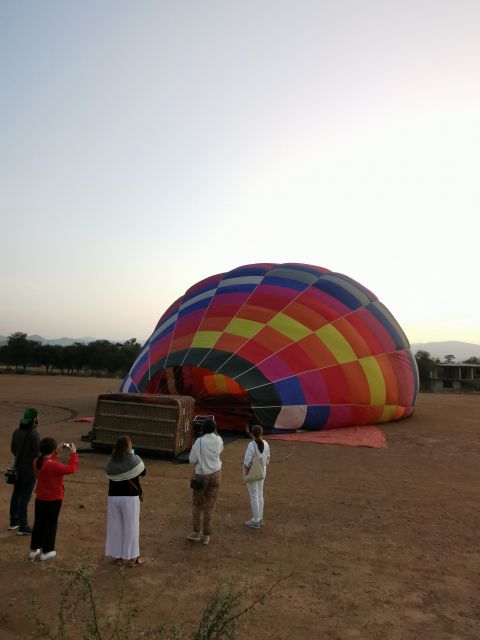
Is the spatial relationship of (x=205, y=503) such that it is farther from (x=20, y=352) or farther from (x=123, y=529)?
(x=20, y=352)

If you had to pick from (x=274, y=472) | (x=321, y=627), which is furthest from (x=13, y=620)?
(x=274, y=472)

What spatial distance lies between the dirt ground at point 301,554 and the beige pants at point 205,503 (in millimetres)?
168

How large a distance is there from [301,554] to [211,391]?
281 inches

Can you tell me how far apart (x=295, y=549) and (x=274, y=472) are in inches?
110

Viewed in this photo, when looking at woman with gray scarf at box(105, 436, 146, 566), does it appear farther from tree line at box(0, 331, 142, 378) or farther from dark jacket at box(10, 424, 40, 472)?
tree line at box(0, 331, 142, 378)

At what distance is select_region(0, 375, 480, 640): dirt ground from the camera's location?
10.2 ft

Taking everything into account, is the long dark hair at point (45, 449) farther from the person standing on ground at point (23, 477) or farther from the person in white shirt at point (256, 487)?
the person in white shirt at point (256, 487)

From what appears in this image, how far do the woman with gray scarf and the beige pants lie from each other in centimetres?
59

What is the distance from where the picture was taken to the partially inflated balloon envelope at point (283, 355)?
A: 10.2 m

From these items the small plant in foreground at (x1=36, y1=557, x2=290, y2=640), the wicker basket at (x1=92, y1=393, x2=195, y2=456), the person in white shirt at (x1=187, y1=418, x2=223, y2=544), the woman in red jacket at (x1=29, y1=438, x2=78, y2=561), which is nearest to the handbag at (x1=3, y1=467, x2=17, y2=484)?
the woman in red jacket at (x1=29, y1=438, x2=78, y2=561)

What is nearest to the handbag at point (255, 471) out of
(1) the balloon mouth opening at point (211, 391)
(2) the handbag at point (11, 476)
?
(2) the handbag at point (11, 476)

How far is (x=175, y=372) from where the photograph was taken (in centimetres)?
1138

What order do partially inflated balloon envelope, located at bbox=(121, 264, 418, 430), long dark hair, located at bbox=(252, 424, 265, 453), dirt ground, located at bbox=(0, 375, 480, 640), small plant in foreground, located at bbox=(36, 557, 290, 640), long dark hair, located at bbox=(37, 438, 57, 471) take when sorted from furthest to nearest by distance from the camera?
partially inflated balloon envelope, located at bbox=(121, 264, 418, 430) → long dark hair, located at bbox=(252, 424, 265, 453) → long dark hair, located at bbox=(37, 438, 57, 471) → dirt ground, located at bbox=(0, 375, 480, 640) → small plant in foreground, located at bbox=(36, 557, 290, 640)

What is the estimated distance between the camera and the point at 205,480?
4.43 m
